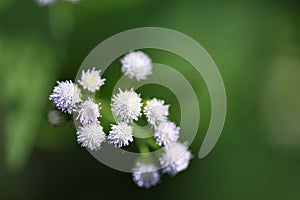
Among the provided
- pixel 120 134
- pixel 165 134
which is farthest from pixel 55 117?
pixel 165 134

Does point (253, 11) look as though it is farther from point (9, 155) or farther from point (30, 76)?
point (9, 155)

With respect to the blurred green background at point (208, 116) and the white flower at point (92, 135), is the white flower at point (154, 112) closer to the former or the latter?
the white flower at point (92, 135)

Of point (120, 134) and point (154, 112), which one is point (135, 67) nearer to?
point (154, 112)

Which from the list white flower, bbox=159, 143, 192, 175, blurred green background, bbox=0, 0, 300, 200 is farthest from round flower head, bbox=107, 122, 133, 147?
blurred green background, bbox=0, 0, 300, 200

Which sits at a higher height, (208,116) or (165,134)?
(208,116)

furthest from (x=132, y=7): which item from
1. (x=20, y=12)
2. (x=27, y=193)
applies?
(x=27, y=193)

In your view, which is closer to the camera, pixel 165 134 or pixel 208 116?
pixel 165 134

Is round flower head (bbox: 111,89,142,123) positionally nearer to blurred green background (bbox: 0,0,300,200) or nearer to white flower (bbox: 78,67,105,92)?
white flower (bbox: 78,67,105,92)
